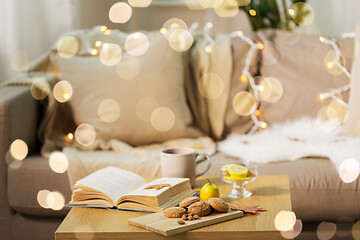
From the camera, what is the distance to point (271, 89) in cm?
225

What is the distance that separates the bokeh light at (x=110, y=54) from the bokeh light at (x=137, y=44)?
5cm

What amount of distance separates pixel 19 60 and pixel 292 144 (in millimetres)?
1413

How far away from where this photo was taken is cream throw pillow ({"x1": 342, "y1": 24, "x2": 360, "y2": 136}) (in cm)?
202

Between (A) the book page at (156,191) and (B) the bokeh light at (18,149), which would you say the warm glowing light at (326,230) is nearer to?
(A) the book page at (156,191)

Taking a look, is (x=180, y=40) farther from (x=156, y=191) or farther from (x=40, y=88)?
(x=156, y=191)

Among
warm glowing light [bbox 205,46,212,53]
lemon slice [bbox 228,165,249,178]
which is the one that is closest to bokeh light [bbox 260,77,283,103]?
warm glowing light [bbox 205,46,212,53]

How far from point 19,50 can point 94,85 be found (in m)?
0.66

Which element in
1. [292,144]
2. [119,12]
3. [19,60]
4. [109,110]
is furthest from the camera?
[119,12]

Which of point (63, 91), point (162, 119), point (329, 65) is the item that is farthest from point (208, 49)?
point (63, 91)

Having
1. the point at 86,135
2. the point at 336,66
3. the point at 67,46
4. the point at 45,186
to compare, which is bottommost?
the point at 45,186

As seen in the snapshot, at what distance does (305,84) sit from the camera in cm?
221

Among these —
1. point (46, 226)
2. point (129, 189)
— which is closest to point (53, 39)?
point (46, 226)

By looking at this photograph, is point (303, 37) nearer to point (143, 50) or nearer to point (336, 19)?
point (143, 50)

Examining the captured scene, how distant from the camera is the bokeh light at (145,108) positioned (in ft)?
6.91
